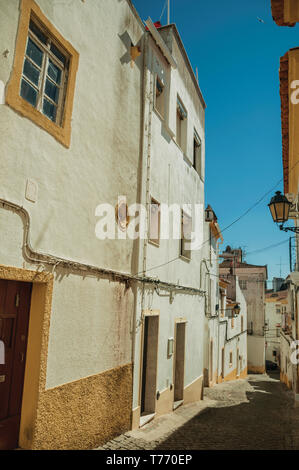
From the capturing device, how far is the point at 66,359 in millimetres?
5273

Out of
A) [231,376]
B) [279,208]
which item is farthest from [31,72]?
[231,376]

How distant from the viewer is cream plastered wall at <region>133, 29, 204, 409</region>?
8.77 metres

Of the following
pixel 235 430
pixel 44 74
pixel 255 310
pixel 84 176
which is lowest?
pixel 235 430

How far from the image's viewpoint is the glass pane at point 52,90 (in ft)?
17.3

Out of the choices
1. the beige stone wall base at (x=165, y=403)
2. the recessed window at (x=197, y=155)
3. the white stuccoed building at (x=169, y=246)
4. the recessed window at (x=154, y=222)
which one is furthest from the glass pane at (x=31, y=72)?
the recessed window at (x=197, y=155)

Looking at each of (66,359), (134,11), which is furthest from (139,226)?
(134,11)

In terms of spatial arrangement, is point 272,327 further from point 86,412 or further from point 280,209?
point 86,412

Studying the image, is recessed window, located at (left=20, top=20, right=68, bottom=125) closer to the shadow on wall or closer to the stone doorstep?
the stone doorstep

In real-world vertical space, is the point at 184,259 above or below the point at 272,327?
above

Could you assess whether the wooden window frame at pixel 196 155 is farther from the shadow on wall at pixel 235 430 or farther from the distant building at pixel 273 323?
the distant building at pixel 273 323

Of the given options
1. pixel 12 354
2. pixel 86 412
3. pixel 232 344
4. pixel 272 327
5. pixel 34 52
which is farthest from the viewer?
pixel 272 327

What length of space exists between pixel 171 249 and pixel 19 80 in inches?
252

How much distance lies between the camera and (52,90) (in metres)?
5.39

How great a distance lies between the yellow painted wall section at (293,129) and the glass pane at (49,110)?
6.18m
